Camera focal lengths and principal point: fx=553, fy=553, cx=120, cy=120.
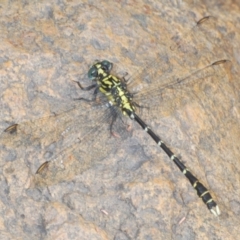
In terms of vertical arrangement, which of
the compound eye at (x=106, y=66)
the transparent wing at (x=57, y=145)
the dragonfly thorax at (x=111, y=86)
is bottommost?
the transparent wing at (x=57, y=145)

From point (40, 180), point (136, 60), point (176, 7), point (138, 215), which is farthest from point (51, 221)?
point (176, 7)

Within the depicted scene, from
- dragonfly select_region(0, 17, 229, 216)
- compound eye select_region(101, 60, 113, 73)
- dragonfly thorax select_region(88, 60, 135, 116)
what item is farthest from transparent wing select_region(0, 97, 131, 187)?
compound eye select_region(101, 60, 113, 73)

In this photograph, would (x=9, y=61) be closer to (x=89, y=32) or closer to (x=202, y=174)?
(x=89, y=32)

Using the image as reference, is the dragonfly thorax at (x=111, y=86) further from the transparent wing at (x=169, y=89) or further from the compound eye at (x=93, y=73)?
the transparent wing at (x=169, y=89)

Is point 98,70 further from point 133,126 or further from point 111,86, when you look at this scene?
point 133,126

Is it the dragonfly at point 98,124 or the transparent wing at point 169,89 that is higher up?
the transparent wing at point 169,89

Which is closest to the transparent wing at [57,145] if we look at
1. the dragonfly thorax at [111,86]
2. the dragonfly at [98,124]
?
the dragonfly at [98,124]
